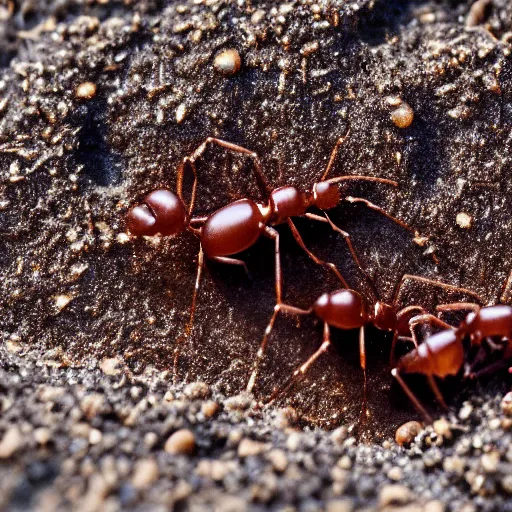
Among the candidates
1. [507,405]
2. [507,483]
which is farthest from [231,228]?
[507,483]

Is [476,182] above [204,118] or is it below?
below

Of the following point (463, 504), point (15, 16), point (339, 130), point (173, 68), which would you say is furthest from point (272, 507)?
point (15, 16)

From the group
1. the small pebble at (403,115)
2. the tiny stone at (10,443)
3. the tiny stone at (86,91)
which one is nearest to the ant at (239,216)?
the small pebble at (403,115)

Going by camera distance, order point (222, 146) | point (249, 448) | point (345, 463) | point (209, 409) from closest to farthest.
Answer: point (249, 448)
point (345, 463)
point (209, 409)
point (222, 146)

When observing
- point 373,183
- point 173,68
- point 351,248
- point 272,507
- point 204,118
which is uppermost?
point 173,68

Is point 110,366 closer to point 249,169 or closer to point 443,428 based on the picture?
point 249,169

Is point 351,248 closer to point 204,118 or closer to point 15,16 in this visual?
point 204,118

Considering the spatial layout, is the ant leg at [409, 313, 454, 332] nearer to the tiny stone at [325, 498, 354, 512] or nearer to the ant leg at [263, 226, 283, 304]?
the ant leg at [263, 226, 283, 304]
